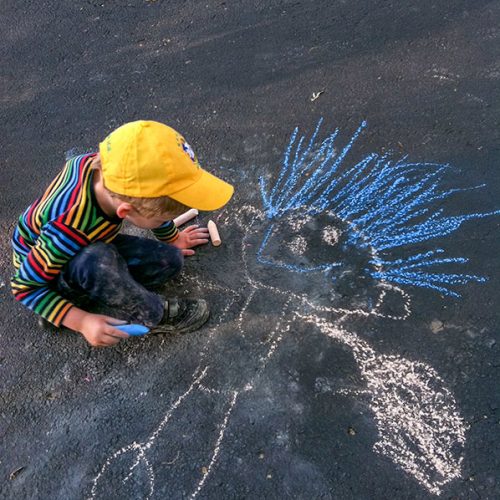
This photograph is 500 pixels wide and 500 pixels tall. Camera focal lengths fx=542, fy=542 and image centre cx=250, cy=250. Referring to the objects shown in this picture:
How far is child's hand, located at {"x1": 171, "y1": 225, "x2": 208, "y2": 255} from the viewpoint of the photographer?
255 centimetres

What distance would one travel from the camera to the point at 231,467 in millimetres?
1976

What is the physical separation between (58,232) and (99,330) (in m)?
0.44

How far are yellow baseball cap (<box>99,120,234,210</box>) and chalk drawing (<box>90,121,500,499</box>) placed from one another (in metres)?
0.74

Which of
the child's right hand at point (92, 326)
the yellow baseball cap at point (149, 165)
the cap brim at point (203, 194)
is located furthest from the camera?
the child's right hand at point (92, 326)

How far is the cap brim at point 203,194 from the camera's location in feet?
5.99

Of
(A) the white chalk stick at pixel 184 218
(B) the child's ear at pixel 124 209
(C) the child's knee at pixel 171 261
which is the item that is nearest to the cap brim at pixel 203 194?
(B) the child's ear at pixel 124 209

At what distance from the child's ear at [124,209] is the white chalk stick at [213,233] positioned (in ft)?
2.45

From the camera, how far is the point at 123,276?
6.93ft

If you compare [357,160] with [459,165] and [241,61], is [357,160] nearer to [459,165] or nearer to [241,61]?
[459,165]

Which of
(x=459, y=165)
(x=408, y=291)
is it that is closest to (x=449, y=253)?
(x=408, y=291)

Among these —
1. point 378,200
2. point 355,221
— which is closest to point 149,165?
point 355,221

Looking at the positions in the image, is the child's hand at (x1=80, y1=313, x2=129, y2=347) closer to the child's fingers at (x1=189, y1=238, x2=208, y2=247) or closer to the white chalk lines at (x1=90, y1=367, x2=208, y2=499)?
the white chalk lines at (x1=90, y1=367, x2=208, y2=499)

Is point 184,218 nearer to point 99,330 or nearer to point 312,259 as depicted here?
point 312,259

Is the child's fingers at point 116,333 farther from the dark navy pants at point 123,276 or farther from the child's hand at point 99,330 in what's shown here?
the dark navy pants at point 123,276
